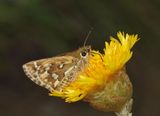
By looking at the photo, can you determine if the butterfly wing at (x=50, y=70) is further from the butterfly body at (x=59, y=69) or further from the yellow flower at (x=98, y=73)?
the yellow flower at (x=98, y=73)

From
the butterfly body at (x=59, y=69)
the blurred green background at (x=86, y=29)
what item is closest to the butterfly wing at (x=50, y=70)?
the butterfly body at (x=59, y=69)

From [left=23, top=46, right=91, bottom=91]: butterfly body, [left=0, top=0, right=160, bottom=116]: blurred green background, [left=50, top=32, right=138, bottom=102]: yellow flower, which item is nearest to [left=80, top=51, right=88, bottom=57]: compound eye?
[left=23, top=46, right=91, bottom=91]: butterfly body

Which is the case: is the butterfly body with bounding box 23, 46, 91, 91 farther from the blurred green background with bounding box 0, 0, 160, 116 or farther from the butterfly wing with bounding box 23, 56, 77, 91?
the blurred green background with bounding box 0, 0, 160, 116

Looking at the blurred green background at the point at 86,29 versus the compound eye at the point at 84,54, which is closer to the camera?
the compound eye at the point at 84,54

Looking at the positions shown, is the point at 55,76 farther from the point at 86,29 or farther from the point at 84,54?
the point at 86,29

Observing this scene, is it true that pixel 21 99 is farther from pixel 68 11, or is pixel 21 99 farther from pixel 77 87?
pixel 77 87

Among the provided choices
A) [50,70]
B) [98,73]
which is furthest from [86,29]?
[98,73]

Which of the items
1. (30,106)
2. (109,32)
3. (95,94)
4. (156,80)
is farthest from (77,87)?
(30,106)

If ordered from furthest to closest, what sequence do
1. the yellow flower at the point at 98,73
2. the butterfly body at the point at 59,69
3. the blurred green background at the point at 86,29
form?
1. the blurred green background at the point at 86,29
2. the butterfly body at the point at 59,69
3. the yellow flower at the point at 98,73
